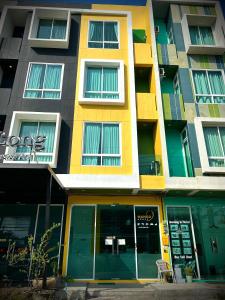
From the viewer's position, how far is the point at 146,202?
10.8 metres

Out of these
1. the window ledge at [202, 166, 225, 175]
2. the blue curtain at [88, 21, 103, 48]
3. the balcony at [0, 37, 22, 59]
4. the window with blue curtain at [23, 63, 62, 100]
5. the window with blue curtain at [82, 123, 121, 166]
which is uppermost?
the blue curtain at [88, 21, 103, 48]

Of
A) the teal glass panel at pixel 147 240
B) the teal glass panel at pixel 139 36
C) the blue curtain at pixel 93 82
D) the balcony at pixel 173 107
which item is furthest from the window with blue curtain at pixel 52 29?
the teal glass panel at pixel 147 240

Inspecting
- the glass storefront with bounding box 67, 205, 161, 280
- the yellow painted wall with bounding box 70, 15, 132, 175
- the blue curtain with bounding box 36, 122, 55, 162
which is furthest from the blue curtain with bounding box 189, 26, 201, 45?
the glass storefront with bounding box 67, 205, 161, 280

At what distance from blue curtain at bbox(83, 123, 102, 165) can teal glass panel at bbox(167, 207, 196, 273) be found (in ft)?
Result: 12.8

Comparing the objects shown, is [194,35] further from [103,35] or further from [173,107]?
[173,107]

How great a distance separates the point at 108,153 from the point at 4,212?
16.4 feet

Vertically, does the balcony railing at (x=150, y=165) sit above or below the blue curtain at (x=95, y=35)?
below

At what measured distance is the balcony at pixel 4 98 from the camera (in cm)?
1147

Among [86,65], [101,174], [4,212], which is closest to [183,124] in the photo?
[101,174]

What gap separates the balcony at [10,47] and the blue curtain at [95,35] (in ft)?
12.5

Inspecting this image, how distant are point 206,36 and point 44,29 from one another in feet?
30.6

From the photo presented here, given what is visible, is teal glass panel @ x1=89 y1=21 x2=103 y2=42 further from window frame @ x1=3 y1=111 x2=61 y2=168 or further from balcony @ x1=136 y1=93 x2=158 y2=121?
window frame @ x1=3 y1=111 x2=61 y2=168

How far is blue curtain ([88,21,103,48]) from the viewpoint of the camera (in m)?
13.8

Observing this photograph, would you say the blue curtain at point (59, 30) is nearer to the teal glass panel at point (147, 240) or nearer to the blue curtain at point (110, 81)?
the blue curtain at point (110, 81)
